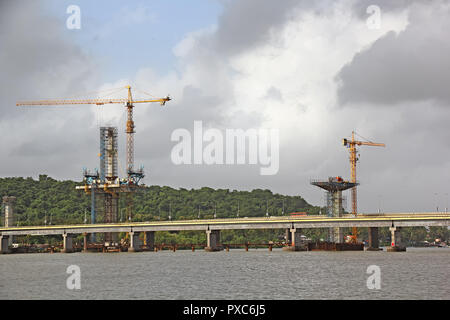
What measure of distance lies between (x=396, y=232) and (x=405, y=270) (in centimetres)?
8714

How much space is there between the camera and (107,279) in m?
102

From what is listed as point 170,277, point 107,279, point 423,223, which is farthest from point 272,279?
point 423,223

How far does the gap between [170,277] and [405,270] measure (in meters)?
38.5

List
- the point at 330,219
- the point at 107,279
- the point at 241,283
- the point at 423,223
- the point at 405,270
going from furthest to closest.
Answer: the point at 330,219 → the point at 423,223 → the point at 405,270 → the point at 107,279 → the point at 241,283

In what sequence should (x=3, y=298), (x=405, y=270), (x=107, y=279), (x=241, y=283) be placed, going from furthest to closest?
(x=405, y=270) → (x=107, y=279) → (x=241, y=283) → (x=3, y=298)

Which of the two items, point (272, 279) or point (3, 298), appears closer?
point (3, 298)

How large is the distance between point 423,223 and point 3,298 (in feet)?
445
